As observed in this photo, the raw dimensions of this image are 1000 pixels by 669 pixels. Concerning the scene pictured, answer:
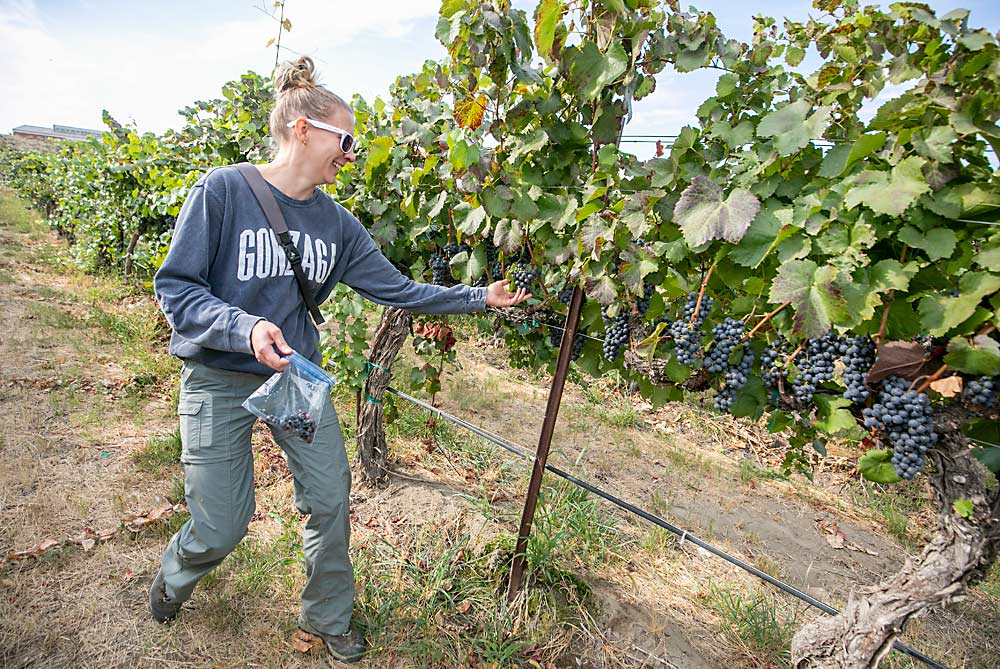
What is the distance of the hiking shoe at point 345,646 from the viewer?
2297 mm

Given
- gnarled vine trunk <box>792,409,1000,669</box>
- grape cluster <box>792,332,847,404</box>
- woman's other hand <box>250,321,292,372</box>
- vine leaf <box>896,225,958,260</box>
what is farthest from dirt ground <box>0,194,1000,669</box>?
vine leaf <box>896,225,958,260</box>

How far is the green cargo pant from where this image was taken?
6.56ft

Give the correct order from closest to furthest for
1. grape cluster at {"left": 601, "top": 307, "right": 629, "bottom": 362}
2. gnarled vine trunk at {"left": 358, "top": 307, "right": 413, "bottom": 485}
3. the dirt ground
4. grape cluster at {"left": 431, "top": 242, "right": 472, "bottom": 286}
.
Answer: grape cluster at {"left": 601, "top": 307, "right": 629, "bottom": 362} < the dirt ground < grape cluster at {"left": 431, "top": 242, "right": 472, "bottom": 286} < gnarled vine trunk at {"left": 358, "top": 307, "right": 413, "bottom": 485}

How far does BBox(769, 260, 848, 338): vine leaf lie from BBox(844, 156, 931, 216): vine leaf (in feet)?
0.57

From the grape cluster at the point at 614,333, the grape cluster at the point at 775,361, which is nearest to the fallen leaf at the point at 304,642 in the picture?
the grape cluster at the point at 614,333

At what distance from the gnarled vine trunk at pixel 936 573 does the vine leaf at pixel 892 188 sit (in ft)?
1.95

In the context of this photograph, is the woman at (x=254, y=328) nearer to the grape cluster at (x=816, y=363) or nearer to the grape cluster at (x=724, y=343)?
the grape cluster at (x=724, y=343)

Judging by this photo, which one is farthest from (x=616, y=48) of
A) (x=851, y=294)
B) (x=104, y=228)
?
(x=104, y=228)

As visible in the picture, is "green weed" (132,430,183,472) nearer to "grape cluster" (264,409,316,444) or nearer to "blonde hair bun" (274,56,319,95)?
"grape cluster" (264,409,316,444)

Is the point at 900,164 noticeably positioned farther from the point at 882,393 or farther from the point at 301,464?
the point at 301,464

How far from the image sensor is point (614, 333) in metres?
2.10

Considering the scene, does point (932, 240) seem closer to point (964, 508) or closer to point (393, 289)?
point (964, 508)

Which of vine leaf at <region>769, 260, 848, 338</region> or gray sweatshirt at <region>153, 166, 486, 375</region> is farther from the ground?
vine leaf at <region>769, 260, 848, 338</region>

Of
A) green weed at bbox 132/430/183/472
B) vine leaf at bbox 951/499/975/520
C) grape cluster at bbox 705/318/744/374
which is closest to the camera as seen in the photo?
vine leaf at bbox 951/499/975/520
